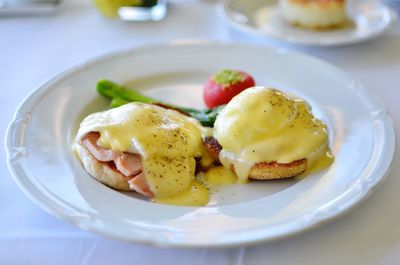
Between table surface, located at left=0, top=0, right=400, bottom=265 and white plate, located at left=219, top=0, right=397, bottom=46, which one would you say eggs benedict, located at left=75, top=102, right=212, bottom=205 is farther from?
white plate, located at left=219, top=0, right=397, bottom=46

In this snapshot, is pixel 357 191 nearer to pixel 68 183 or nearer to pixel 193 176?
pixel 193 176

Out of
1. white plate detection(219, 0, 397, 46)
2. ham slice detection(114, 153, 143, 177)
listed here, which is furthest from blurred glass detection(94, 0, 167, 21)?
ham slice detection(114, 153, 143, 177)

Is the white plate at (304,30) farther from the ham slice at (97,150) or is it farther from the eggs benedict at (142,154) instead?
the ham slice at (97,150)

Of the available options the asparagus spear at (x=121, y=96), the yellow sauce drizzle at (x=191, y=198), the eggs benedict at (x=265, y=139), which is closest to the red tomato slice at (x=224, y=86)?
the asparagus spear at (x=121, y=96)

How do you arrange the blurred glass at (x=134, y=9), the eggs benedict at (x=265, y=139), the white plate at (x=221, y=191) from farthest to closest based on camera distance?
the blurred glass at (x=134, y=9) < the eggs benedict at (x=265, y=139) < the white plate at (x=221, y=191)

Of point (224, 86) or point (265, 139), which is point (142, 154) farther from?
point (224, 86)

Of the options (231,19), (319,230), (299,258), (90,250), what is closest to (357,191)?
(319,230)

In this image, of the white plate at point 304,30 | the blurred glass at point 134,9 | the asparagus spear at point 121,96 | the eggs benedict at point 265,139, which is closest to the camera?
the eggs benedict at point 265,139

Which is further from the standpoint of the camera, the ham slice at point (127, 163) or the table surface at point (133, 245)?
the ham slice at point (127, 163)
